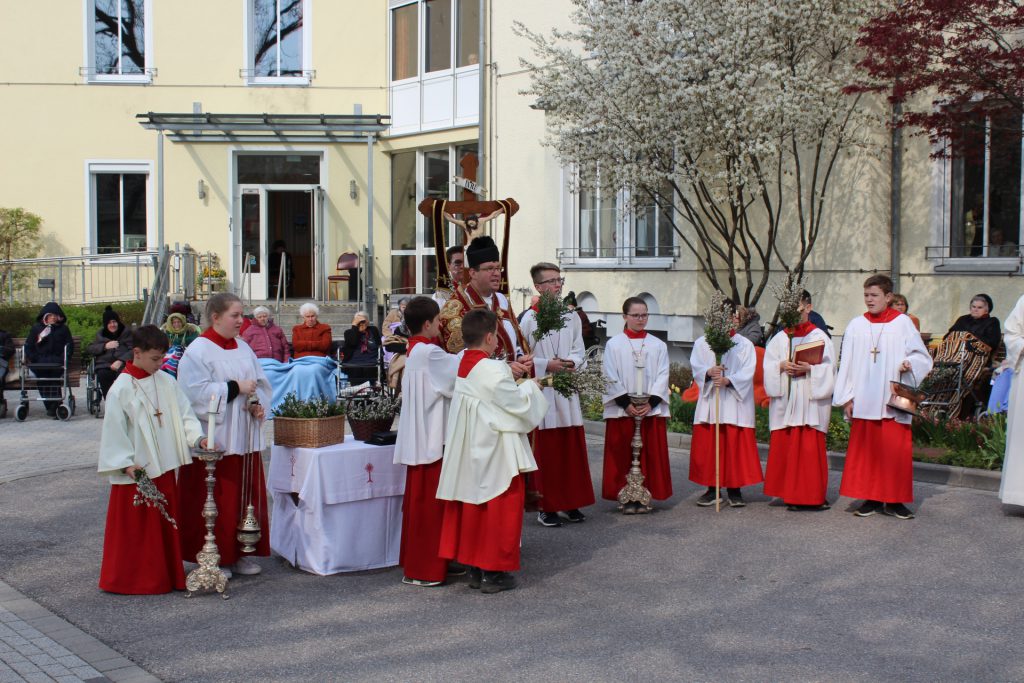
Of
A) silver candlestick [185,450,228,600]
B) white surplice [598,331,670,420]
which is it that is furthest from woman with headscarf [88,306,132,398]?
silver candlestick [185,450,228,600]

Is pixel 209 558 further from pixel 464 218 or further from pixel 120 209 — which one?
pixel 120 209

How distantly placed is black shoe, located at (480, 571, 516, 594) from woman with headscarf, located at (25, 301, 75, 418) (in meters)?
11.4

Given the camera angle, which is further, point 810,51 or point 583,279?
point 583,279

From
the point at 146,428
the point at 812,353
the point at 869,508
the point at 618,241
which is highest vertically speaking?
the point at 618,241

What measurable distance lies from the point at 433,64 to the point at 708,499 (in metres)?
17.1

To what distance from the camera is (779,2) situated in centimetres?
1550

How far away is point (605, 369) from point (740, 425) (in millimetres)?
1316

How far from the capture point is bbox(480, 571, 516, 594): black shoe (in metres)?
7.42

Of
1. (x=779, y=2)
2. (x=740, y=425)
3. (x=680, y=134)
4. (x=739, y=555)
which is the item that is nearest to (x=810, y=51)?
(x=779, y=2)

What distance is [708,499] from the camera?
10320 mm

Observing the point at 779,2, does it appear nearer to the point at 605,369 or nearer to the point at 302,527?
the point at 605,369

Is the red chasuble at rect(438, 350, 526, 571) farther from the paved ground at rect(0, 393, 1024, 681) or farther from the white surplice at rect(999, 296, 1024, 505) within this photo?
the white surplice at rect(999, 296, 1024, 505)

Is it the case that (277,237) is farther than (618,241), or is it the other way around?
(277,237)

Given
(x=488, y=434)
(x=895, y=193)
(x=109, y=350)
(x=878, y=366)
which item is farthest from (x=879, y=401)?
(x=109, y=350)
